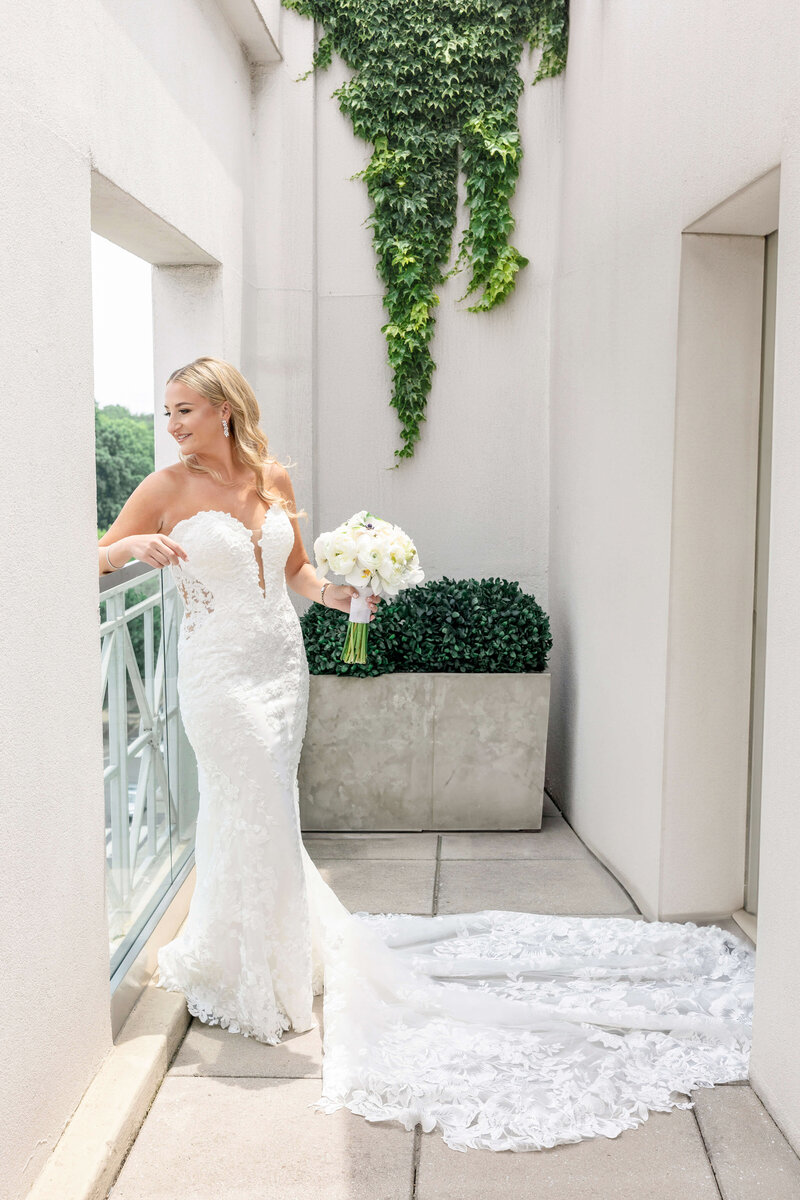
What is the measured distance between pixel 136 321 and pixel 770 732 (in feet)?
87.9

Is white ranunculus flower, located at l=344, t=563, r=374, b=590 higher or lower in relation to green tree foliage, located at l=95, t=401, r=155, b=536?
lower

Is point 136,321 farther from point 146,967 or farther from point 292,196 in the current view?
point 146,967

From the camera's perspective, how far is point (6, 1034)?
237 centimetres

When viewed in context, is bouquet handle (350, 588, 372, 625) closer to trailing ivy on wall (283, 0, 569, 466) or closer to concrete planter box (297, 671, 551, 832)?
concrete planter box (297, 671, 551, 832)

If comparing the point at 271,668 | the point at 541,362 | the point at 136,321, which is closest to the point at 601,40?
the point at 541,362

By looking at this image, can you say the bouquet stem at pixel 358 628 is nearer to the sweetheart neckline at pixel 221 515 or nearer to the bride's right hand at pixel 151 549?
the sweetheart neckline at pixel 221 515

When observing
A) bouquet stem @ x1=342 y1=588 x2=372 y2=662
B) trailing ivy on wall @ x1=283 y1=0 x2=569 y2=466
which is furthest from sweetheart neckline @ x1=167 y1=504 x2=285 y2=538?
trailing ivy on wall @ x1=283 y1=0 x2=569 y2=466

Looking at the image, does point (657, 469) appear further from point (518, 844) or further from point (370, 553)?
point (518, 844)

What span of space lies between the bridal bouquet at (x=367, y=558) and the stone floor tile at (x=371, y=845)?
6.10ft

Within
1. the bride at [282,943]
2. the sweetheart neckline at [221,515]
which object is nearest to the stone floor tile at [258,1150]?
the bride at [282,943]

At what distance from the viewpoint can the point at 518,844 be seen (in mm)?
5402

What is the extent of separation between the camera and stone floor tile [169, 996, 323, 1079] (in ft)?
10.8

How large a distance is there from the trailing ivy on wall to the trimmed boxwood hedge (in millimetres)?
1365

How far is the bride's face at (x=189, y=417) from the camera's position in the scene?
11.5ft
